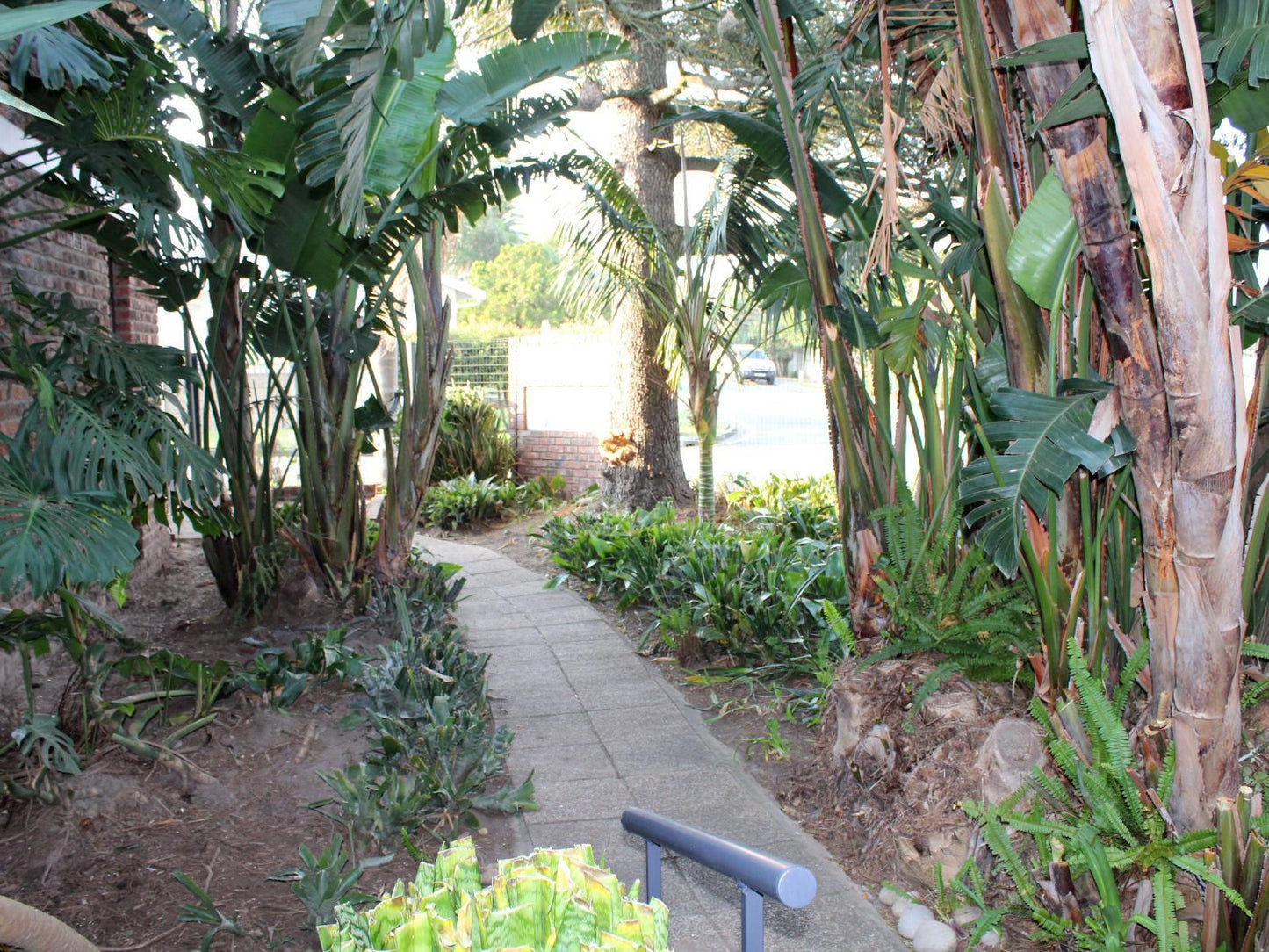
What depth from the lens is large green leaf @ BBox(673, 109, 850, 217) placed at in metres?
4.23

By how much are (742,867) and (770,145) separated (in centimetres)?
376

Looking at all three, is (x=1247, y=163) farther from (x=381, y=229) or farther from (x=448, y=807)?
(x=381, y=229)

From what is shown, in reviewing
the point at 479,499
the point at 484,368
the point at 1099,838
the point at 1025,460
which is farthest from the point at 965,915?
the point at 484,368

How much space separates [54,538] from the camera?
314cm

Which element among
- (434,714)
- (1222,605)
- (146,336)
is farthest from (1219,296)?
(146,336)

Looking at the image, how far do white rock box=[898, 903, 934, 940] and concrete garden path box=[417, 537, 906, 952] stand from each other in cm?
5

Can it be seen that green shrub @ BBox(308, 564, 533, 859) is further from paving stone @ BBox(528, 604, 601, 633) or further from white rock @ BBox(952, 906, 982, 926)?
white rock @ BBox(952, 906, 982, 926)

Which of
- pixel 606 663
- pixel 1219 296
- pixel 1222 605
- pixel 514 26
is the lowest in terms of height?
pixel 606 663

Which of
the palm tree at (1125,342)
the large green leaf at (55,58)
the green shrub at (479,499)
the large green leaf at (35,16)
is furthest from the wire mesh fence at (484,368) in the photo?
the large green leaf at (35,16)

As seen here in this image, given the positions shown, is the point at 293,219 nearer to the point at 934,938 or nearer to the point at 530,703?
the point at 530,703

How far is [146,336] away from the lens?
301 inches

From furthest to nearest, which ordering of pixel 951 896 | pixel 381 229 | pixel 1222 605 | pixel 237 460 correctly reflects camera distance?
pixel 237 460 → pixel 381 229 → pixel 951 896 → pixel 1222 605

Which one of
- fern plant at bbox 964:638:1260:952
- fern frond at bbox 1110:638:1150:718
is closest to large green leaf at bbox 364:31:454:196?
fern plant at bbox 964:638:1260:952

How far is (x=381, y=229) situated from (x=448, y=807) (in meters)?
3.11
